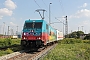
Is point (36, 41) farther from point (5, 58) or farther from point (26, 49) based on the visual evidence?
point (5, 58)

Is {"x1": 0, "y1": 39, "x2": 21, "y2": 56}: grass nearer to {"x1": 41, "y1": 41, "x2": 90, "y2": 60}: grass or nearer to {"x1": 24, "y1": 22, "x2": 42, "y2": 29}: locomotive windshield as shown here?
{"x1": 24, "y1": 22, "x2": 42, "y2": 29}: locomotive windshield

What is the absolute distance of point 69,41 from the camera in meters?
42.9

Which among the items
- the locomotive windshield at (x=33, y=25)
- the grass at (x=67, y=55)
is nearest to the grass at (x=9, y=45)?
the locomotive windshield at (x=33, y=25)

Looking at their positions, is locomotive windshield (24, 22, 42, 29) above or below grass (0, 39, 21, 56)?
above

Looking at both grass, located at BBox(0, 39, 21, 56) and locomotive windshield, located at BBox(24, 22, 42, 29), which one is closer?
grass, located at BBox(0, 39, 21, 56)

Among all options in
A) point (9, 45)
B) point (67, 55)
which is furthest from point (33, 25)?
point (9, 45)

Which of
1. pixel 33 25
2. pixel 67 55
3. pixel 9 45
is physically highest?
pixel 33 25

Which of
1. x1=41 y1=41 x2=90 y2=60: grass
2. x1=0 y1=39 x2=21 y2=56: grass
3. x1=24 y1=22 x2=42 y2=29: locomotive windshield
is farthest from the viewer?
x1=24 y1=22 x2=42 y2=29: locomotive windshield

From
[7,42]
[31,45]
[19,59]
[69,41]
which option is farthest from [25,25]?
[69,41]

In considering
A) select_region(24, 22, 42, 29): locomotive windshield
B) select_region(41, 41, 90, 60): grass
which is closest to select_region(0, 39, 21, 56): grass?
select_region(24, 22, 42, 29): locomotive windshield

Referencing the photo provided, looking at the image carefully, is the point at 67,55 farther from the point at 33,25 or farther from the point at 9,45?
the point at 9,45

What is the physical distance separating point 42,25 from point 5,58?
7129mm

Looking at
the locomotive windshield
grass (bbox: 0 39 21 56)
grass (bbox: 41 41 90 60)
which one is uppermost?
the locomotive windshield

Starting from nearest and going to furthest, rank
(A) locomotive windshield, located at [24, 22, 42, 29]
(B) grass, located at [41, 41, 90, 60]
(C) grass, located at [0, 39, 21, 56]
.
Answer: (B) grass, located at [41, 41, 90, 60]
(C) grass, located at [0, 39, 21, 56]
(A) locomotive windshield, located at [24, 22, 42, 29]
